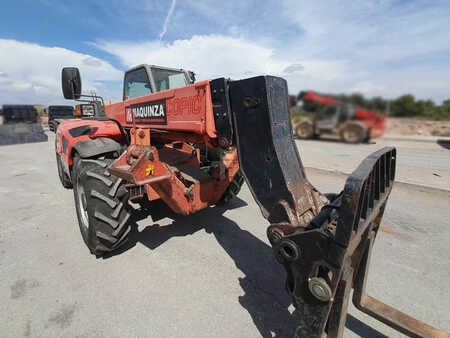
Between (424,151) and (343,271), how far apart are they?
11.5 metres

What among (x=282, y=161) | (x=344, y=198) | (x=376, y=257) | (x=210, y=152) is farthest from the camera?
(x=210, y=152)

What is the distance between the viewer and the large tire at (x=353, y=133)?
3.88ft

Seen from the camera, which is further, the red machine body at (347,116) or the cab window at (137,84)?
the cab window at (137,84)

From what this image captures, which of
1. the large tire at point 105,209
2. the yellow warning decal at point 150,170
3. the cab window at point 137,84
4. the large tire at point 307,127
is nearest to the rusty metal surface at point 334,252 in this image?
the large tire at point 307,127

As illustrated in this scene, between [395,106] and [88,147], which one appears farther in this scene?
[88,147]

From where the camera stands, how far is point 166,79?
385 centimetres

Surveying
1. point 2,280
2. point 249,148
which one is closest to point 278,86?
point 249,148

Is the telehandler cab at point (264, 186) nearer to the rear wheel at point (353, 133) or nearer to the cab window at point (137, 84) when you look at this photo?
the rear wheel at point (353, 133)

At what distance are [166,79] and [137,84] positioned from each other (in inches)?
19.8

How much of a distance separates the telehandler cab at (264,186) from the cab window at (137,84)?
0.66 meters

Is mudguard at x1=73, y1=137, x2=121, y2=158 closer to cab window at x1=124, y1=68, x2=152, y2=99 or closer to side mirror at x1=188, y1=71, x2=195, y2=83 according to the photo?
cab window at x1=124, y1=68, x2=152, y2=99

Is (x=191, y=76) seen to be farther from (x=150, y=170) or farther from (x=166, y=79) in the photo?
(x=150, y=170)

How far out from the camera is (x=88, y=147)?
3.01 meters

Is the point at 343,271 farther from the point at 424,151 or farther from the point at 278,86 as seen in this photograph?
the point at 424,151
